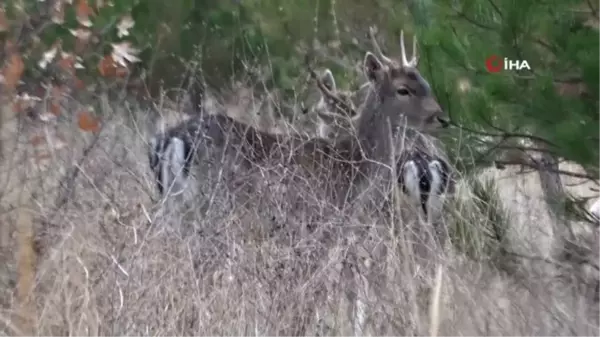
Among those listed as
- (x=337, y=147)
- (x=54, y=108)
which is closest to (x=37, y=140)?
(x=54, y=108)

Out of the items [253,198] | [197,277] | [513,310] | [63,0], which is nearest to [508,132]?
[513,310]

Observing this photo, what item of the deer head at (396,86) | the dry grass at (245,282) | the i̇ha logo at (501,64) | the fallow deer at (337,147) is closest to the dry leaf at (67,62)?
the dry grass at (245,282)

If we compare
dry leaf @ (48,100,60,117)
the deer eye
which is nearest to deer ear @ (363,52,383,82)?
the deer eye

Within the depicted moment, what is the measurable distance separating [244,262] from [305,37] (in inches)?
188

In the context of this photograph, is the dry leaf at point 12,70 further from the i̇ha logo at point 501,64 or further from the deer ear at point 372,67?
the deer ear at point 372,67

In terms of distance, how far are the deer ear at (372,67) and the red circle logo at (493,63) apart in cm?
253

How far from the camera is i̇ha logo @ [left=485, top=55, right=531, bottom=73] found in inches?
195

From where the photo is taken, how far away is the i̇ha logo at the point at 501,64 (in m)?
4.96

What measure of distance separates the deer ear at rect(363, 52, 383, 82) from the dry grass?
10.5 feet

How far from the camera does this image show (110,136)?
18.1ft

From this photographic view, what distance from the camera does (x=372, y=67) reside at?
24.9 ft

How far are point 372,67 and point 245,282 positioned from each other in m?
3.77

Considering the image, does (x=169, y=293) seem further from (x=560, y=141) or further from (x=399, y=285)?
(x=560, y=141)

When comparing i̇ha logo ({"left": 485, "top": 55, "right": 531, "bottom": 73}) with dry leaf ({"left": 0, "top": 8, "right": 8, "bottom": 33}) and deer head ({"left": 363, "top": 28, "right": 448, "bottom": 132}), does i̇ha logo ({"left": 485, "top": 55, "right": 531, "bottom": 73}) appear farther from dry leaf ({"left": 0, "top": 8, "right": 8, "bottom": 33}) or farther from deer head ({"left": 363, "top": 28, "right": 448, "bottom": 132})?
dry leaf ({"left": 0, "top": 8, "right": 8, "bottom": 33})
